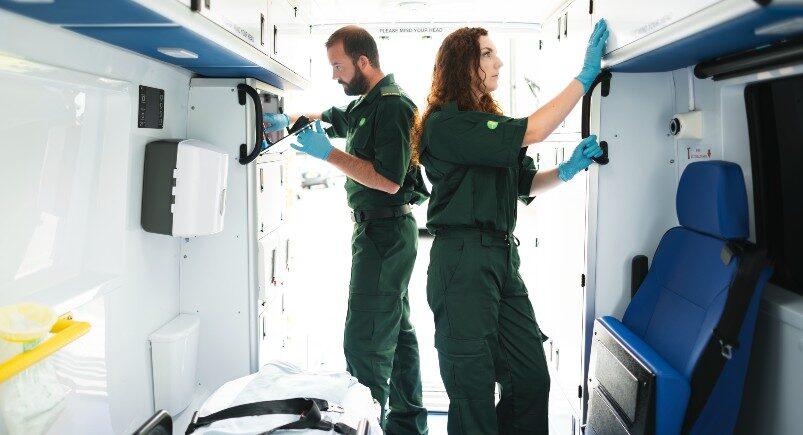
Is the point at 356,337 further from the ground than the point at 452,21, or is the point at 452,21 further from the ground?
the point at 452,21

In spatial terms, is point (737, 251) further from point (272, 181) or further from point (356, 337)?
point (272, 181)

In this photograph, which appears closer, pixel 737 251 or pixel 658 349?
pixel 737 251

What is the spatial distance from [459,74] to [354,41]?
78 cm

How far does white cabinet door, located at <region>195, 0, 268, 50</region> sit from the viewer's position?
72.0 inches

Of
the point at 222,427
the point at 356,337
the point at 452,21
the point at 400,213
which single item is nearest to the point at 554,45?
the point at 452,21

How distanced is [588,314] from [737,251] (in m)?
0.86

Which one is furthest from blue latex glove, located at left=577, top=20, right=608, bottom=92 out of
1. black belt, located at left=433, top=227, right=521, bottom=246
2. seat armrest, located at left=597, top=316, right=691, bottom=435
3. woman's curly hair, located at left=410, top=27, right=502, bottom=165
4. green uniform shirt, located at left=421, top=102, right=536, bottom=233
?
seat armrest, located at left=597, top=316, right=691, bottom=435

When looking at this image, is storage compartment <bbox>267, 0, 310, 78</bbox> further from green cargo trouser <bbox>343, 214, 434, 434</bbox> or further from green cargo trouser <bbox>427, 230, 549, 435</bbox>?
green cargo trouser <bbox>427, 230, 549, 435</bbox>

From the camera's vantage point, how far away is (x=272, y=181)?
3.17m

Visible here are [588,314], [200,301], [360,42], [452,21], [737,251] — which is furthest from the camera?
[452,21]

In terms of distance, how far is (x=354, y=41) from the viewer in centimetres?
302

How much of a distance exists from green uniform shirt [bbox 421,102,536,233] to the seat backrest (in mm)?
677

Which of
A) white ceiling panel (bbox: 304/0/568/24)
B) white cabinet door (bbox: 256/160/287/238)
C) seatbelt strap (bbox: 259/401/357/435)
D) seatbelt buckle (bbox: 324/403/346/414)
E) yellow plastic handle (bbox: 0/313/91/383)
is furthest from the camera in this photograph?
white ceiling panel (bbox: 304/0/568/24)

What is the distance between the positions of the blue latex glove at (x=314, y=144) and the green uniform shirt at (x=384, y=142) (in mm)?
211
